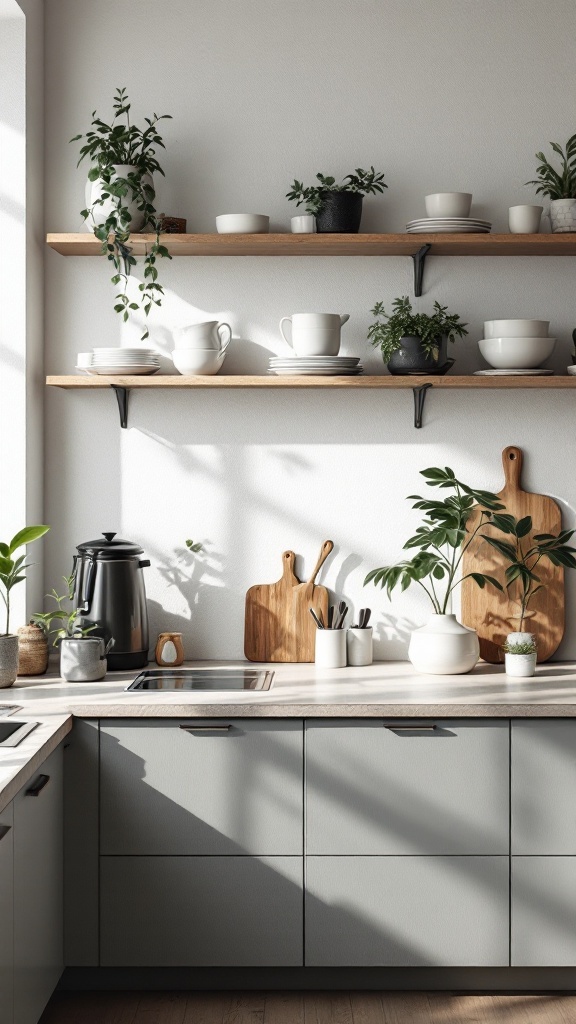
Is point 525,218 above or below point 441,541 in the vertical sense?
above

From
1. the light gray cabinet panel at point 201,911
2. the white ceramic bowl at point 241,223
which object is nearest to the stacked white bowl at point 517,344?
the white ceramic bowl at point 241,223

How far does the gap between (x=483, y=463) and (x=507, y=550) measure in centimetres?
30

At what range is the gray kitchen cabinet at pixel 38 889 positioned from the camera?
209 centimetres

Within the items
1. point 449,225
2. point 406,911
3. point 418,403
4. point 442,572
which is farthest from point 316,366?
point 406,911

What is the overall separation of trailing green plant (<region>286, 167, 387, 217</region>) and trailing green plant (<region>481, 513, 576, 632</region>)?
41.4 inches

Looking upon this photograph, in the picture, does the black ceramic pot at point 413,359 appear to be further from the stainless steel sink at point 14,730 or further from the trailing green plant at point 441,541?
the stainless steel sink at point 14,730

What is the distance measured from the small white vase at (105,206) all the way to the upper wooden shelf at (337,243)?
0.06 metres

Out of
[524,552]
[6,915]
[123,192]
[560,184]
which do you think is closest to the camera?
[6,915]

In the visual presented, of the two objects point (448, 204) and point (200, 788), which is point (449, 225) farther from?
point (200, 788)

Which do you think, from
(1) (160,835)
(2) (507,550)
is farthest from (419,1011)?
(2) (507,550)

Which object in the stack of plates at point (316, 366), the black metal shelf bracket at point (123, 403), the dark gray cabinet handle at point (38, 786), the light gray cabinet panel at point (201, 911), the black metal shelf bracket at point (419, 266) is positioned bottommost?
the light gray cabinet panel at point (201, 911)

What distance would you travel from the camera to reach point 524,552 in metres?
3.09

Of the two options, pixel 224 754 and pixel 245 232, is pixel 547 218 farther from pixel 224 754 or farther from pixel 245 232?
pixel 224 754

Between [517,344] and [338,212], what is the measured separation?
65cm
